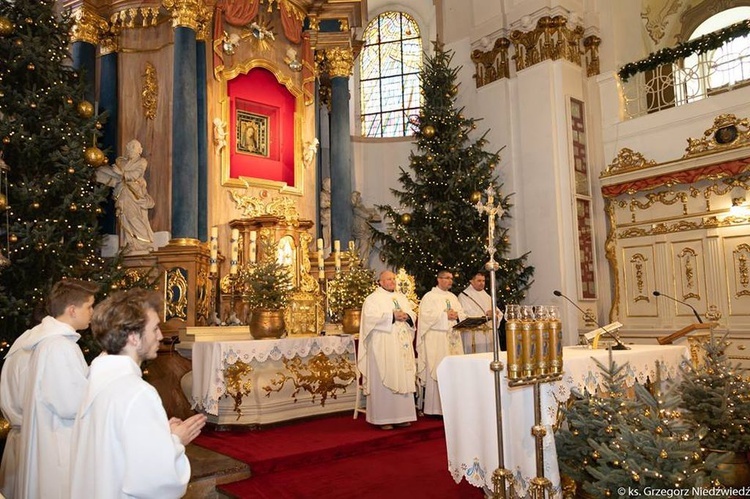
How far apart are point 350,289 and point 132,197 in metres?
3.79

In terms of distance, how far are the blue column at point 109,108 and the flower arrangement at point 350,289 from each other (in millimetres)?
3777

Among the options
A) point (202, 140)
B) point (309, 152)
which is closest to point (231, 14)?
point (202, 140)

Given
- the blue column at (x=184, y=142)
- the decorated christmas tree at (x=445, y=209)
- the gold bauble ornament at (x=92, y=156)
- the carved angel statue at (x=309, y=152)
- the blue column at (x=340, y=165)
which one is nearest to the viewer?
the gold bauble ornament at (x=92, y=156)

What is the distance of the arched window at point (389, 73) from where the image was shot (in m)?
15.2

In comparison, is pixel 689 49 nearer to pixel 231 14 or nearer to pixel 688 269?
pixel 688 269

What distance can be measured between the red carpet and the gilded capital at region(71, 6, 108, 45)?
7003 millimetres

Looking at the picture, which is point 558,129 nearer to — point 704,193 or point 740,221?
point 704,193

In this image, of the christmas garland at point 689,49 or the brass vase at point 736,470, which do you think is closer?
the brass vase at point 736,470

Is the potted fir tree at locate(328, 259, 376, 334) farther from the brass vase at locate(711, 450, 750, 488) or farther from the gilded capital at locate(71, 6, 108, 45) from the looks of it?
the gilded capital at locate(71, 6, 108, 45)

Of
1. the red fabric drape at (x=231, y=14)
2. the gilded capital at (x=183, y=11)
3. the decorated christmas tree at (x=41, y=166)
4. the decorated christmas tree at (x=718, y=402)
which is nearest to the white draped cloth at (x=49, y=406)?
the decorated christmas tree at (x=41, y=166)

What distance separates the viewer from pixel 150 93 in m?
9.96

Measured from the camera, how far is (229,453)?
596cm

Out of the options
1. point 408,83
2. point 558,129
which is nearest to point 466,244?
point 558,129

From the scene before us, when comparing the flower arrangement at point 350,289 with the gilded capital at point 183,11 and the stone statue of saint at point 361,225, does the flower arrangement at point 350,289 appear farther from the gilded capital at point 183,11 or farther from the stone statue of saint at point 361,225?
the gilded capital at point 183,11
